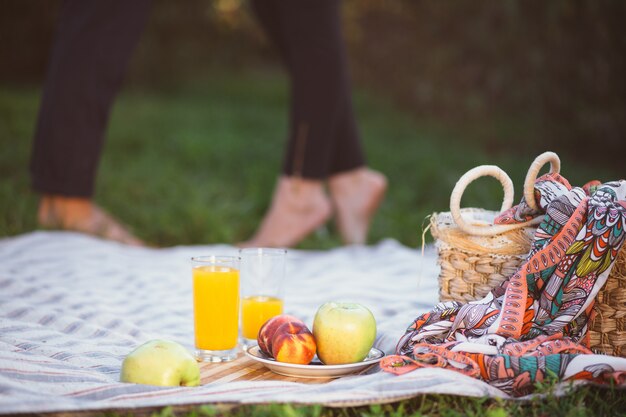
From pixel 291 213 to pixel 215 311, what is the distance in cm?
165

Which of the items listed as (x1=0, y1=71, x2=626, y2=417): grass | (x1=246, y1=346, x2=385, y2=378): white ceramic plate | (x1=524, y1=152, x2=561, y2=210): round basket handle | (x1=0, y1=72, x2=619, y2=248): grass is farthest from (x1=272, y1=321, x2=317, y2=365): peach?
(x1=0, y1=72, x2=619, y2=248): grass

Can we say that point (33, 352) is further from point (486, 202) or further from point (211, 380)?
point (486, 202)

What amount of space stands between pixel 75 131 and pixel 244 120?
415cm

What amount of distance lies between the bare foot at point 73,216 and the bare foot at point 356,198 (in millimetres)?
1063

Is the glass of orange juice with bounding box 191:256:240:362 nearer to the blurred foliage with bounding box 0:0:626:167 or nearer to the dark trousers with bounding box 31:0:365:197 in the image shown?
the dark trousers with bounding box 31:0:365:197

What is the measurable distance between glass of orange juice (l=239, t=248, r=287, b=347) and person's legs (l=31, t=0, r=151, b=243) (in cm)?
131

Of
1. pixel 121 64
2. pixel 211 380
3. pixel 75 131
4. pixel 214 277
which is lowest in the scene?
pixel 211 380

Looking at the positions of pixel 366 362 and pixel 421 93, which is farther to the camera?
pixel 421 93

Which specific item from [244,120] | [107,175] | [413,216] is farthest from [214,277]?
[244,120]

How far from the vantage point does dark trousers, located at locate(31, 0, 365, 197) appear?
306 cm

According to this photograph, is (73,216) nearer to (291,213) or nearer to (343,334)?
(291,213)

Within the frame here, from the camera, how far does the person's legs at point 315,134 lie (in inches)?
132

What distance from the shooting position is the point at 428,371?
168cm

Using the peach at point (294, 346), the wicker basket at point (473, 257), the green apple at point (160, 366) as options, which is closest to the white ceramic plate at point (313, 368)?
the peach at point (294, 346)
